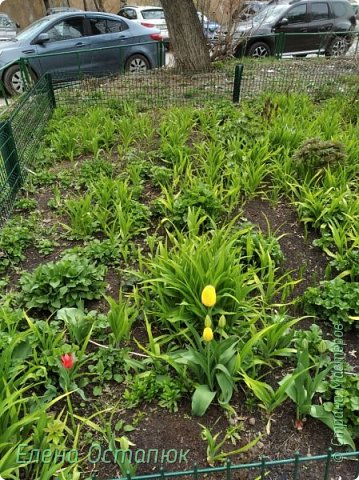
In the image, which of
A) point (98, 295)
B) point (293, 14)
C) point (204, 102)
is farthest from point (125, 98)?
point (293, 14)

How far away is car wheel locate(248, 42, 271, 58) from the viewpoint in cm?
1002

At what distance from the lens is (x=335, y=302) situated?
2279 millimetres

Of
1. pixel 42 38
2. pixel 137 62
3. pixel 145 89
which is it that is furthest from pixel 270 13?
pixel 145 89

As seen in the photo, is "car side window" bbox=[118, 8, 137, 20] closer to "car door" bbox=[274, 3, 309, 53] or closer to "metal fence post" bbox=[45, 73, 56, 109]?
"car door" bbox=[274, 3, 309, 53]

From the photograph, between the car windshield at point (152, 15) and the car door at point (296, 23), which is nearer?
the car door at point (296, 23)

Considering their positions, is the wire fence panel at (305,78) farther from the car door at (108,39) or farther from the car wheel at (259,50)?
the car wheel at (259,50)

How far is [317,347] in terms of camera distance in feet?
6.68

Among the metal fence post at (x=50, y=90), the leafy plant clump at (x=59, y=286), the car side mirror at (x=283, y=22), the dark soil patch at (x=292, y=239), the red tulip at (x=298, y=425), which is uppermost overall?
the car side mirror at (x=283, y=22)

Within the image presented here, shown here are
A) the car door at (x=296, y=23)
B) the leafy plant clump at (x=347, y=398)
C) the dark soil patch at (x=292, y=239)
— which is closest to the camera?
the leafy plant clump at (x=347, y=398)

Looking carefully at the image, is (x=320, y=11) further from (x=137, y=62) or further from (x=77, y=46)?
(x=77, y=46)

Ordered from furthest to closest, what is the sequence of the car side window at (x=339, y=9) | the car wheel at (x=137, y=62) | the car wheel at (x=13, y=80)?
the car side window at (x=339, y=9)
the car wheel at (x=137, y=62)
the car wheel at (x=13, y=80)

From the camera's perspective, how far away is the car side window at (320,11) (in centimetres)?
1066

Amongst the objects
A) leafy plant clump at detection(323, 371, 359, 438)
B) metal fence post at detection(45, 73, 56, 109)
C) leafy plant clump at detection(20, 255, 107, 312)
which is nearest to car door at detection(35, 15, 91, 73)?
metal fence post at detection(45, 73, 56, 109)

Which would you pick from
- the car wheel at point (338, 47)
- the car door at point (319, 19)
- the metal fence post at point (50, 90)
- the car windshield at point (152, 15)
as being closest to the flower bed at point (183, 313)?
the metal fence post at point (50, 90)
